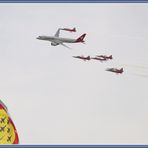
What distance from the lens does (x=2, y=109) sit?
132m

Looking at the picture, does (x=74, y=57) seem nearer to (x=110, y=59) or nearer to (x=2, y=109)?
(x=110, y=59)

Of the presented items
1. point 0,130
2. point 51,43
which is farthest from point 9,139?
point 51,43

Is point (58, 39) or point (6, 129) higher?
point (58, 39)

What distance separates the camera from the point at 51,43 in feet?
618

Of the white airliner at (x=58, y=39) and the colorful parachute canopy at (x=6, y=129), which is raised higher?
the white airliner at (x=58, y=39)

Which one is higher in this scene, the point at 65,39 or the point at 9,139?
the point at 65,39

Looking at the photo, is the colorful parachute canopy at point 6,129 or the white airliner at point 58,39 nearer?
the colorful parachute canopy at point 6,129

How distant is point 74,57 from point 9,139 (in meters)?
71.3

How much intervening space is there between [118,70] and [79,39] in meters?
20.6

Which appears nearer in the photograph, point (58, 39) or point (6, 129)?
point (6, 129)

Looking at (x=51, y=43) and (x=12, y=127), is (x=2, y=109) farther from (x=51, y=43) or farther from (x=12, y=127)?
(x=51, y=43)

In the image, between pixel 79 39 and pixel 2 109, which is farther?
pixel 79 39

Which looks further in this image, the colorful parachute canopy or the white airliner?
the white airliner

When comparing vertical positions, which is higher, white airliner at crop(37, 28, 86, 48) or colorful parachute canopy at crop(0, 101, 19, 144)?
white airliner at crop(37, 28, 86, 48)
